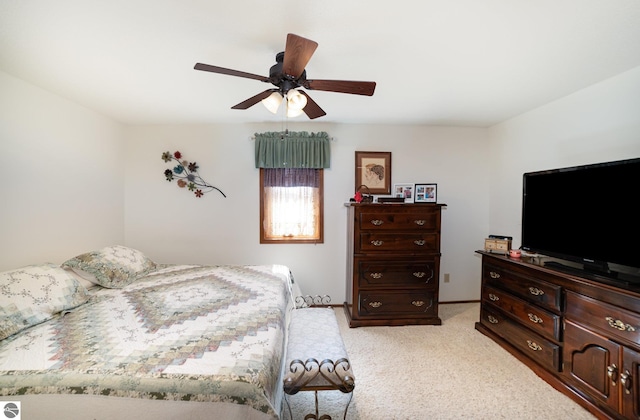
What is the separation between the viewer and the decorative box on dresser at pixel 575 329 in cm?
151

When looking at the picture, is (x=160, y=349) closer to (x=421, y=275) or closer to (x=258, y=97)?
(x=258, y=97)

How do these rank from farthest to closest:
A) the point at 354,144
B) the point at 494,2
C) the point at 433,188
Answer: the point at 354,144 → the point at 433,188 → the point at 494,2

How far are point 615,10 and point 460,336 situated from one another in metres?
2.72

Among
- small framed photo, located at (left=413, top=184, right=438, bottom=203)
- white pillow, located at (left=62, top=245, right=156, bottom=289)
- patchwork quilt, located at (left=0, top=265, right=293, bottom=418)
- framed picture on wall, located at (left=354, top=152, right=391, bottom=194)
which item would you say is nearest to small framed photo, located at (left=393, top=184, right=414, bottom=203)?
small framed photo, located at (left=413, top=184, right=438, bottom=203)

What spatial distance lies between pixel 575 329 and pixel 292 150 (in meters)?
3.04

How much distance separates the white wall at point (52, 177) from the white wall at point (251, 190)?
0.36 meters

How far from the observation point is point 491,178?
345 cm

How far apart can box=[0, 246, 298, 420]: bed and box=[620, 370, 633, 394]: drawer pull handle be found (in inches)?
80.2

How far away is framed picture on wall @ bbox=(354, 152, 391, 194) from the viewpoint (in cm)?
336

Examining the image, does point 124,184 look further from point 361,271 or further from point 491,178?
point 491,178

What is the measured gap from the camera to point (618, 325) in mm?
1546

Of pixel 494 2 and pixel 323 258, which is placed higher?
pixel 494 2

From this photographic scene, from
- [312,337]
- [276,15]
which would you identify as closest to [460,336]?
[312,337]

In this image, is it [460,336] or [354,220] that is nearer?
[460,336]
